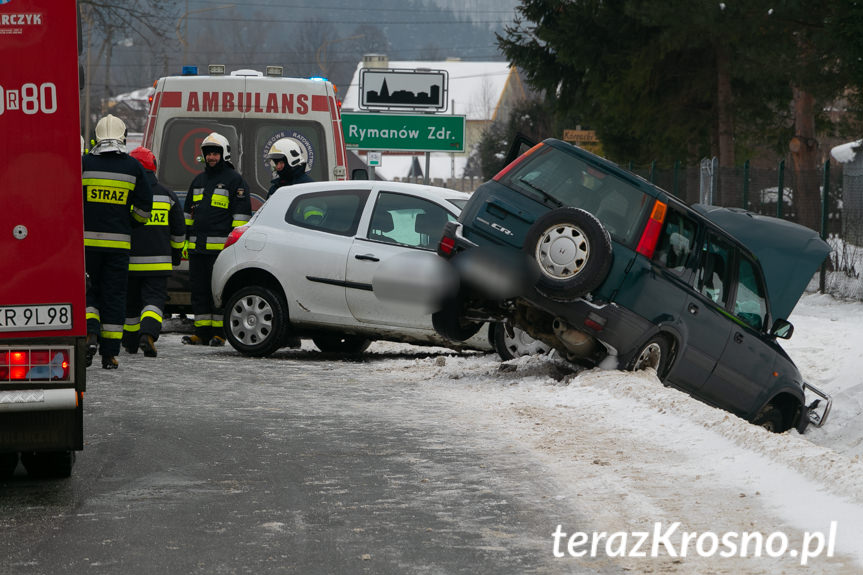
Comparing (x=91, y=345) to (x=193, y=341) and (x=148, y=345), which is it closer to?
(x=148, y=345)

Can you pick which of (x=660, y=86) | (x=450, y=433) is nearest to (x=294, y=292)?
(x=450, y=433)

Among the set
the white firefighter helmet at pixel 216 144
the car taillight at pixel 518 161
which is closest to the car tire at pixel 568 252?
the car taillight at pixel 518 161

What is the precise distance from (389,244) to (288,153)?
2.62 metres

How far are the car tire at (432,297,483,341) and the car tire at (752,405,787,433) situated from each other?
2.45 meters

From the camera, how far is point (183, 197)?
50.0ft

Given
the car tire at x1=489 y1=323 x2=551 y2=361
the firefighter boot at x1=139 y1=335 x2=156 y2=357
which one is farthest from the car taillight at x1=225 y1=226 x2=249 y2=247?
the car tire at x1=489 y1=323 x2=551 y2=361

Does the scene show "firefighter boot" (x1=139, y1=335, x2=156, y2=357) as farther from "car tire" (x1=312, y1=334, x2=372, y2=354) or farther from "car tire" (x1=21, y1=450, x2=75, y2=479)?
"car tire" (x1=21, y1=450, x2=75, y2=479)

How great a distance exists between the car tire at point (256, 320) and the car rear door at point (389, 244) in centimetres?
77

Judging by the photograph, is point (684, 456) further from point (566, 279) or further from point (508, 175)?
point (508, 175)

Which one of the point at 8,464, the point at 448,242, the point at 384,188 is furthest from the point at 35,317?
the point at 384,188

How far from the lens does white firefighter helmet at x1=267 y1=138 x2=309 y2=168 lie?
14.7 metres

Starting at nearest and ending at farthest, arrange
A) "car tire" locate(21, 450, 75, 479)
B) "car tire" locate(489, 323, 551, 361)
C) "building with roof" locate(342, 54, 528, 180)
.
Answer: "car tire" locate(21, 450, 75, 479), "car tire" locate(489, 323, 551, 361), "building with roof" locate(342, 54, 528, 180)

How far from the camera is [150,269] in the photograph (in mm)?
12758

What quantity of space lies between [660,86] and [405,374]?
1826 cm
